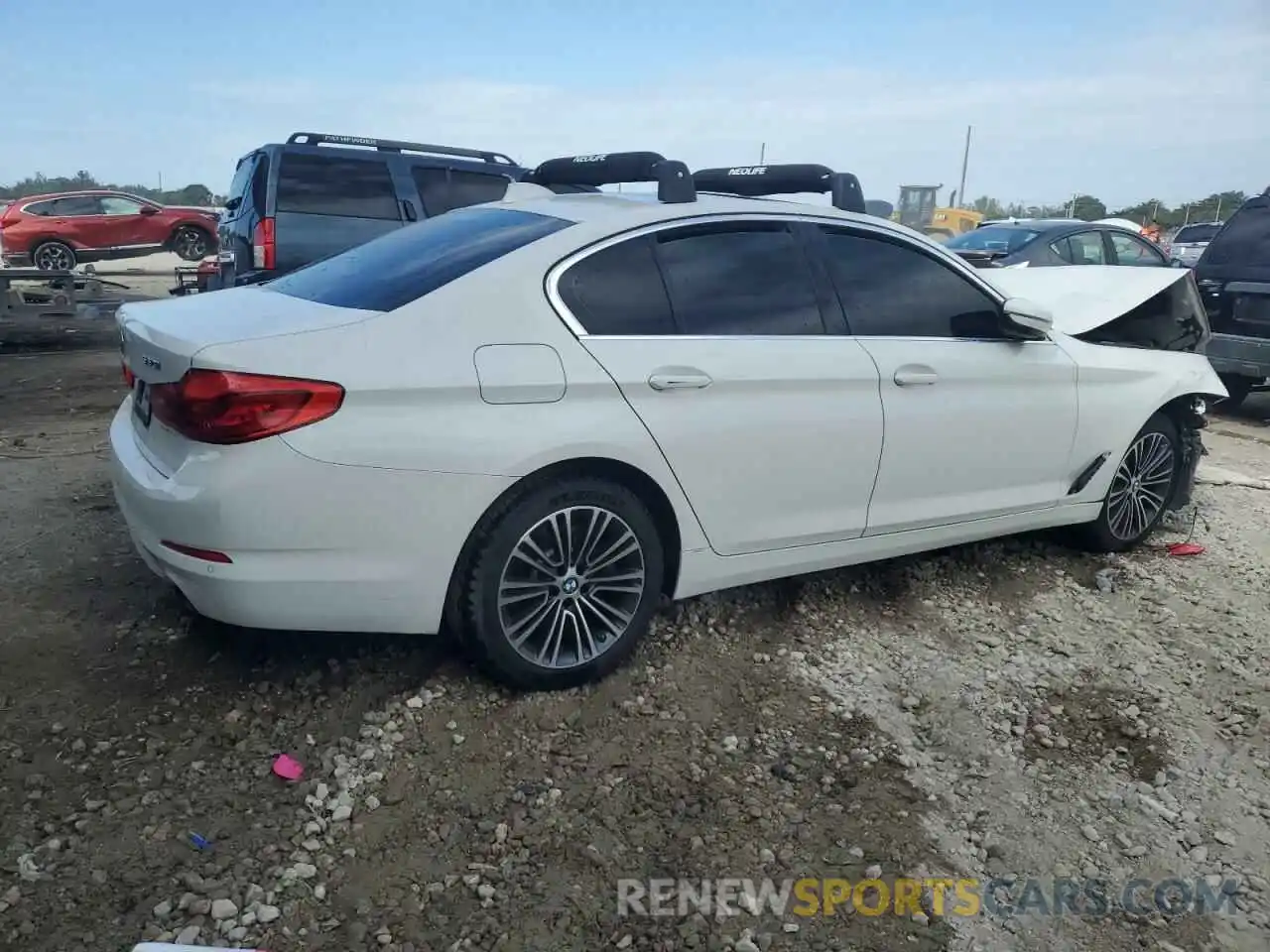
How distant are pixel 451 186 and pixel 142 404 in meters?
6.79

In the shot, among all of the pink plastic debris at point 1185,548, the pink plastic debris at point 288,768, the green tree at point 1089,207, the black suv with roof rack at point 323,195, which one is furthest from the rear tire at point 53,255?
the green tree at point 1089,207

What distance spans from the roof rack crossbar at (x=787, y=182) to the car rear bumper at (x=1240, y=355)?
5.39 metres

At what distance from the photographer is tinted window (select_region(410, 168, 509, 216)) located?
942 centimetres

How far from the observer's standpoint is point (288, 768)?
2959mm

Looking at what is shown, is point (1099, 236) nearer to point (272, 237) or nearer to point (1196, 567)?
point (1196, 567)

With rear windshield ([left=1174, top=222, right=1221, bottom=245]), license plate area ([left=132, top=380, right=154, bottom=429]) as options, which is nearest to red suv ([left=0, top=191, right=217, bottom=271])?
license plate area ([left=132, top=380, right=154, bottom=429])

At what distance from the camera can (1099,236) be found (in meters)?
11.0

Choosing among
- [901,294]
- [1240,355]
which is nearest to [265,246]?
[901,294]

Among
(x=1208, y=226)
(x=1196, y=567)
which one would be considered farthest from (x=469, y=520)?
(x=1208, y=226)

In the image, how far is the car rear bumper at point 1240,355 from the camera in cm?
834

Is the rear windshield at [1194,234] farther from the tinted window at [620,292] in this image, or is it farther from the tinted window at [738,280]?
the tinted window at [620,292]

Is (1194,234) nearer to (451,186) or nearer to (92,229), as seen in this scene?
(451,186)

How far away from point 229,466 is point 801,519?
1.96m

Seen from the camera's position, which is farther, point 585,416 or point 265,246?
point 265,246
